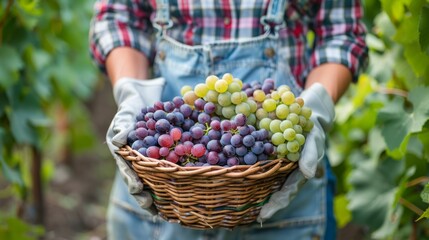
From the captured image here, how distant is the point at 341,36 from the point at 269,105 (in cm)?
47

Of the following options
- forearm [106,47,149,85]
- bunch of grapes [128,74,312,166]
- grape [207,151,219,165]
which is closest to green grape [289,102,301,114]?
bunch of grapes [128,74,312,166]

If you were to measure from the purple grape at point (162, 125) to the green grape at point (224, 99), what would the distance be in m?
0.13

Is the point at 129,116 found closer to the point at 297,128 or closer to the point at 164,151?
the point at 164,151

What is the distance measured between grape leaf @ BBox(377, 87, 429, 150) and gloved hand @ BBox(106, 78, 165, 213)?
0.65 m

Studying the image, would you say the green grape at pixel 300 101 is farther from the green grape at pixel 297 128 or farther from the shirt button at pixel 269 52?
the shirt button at pixel 269 52

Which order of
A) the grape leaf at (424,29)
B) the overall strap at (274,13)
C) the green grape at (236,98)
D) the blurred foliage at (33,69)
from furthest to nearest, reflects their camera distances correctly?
the blurred foliage at (33,69), the overall strap at (274,13), the grape leaf at (424,29), the green grape at (236,98)

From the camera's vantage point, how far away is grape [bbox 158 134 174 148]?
1594 mm

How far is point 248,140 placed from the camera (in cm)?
157

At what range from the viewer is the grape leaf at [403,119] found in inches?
76.6

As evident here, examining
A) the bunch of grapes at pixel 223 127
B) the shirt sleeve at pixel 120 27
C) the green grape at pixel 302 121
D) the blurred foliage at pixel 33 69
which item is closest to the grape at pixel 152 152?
the bunch of grapes at pixel 223 127

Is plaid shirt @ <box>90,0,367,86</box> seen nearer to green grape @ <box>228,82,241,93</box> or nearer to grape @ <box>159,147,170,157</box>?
green grape @ <box>228,82,241,93</box>

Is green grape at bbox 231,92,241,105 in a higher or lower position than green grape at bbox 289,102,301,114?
higher

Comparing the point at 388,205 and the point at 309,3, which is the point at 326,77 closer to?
the point at 309,3

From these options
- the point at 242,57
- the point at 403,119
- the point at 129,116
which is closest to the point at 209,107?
the point at 129,116
